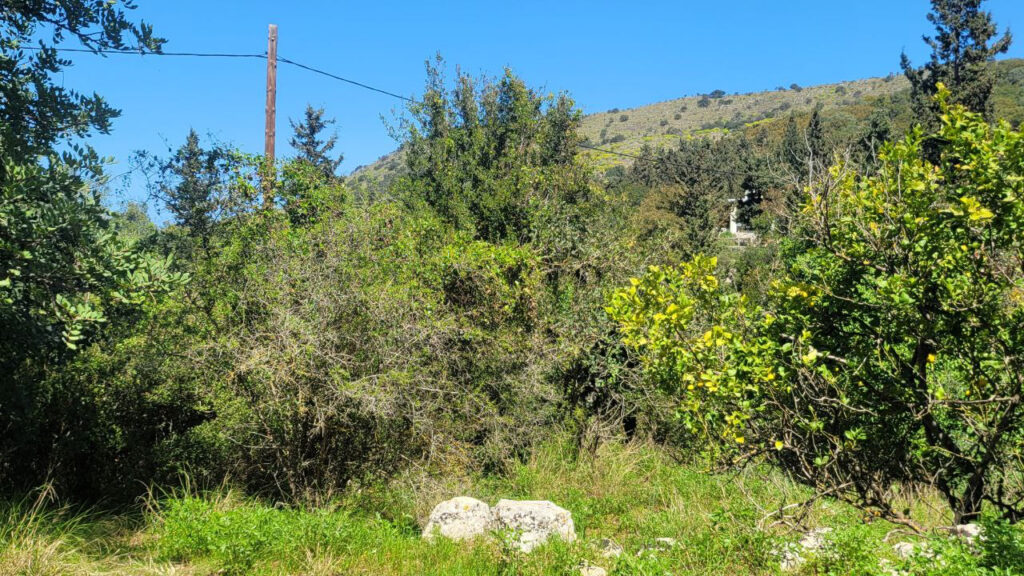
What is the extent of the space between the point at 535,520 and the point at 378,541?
54.8 inches

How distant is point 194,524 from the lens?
4820 mm

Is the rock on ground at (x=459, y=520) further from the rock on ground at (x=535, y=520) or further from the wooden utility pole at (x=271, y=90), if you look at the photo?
the wooden utility pole at (x=271, y=90)

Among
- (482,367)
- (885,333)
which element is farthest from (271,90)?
(885,333)

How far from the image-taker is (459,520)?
565 cm

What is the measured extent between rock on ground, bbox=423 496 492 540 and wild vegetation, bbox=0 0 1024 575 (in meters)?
0.35

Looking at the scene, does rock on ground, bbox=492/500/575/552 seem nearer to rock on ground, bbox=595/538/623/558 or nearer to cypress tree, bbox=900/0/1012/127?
rock on ground, bbox=595/538/623/558

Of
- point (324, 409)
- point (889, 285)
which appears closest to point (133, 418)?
point (324, 409)

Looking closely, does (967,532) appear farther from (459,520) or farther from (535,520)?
(459,520)

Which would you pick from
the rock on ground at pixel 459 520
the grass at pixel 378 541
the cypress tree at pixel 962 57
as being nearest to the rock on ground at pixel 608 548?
the grass at pixel 378 541

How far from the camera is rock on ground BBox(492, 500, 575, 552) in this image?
18.1 ft

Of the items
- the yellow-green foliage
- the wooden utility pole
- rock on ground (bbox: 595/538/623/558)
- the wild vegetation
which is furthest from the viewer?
the wooden utility pole

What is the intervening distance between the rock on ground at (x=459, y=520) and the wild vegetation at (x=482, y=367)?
1.15 ft

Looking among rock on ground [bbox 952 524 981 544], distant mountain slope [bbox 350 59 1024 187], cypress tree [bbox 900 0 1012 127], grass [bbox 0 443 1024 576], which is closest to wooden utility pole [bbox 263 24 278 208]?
grass [bbox 0 443 1024 576]

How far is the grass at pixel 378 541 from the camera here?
4.38m
